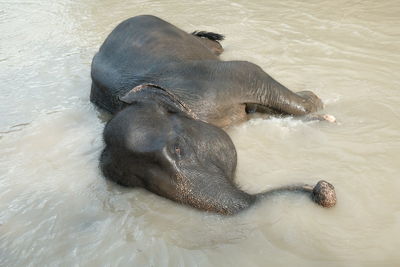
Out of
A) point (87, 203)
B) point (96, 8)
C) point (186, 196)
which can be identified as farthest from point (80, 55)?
point (186, 196)

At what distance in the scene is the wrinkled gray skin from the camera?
3.25 m

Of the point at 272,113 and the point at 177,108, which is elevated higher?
the point at 177,108

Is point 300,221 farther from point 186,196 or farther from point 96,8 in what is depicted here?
point 96,8

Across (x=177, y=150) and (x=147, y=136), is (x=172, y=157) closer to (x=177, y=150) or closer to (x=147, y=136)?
(x=177, y=150)

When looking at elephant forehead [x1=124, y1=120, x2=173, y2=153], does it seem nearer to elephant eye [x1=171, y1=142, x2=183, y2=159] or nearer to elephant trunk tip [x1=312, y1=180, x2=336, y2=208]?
elephant eye [x1=171, y1=142, x2=183, y2=159]

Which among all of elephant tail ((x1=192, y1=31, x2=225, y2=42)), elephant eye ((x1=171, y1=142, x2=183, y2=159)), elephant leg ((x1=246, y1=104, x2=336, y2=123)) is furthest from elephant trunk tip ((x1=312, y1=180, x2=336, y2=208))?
elephant tail ((x1=192, y1=31, x2=225, y2=42))

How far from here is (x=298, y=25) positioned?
762 cm

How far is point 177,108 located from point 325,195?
4.68 ft

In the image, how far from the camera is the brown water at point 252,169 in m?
3.04

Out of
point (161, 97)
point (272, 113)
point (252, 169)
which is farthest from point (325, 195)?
point (272, 113)

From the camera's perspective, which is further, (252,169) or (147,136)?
(252,169)

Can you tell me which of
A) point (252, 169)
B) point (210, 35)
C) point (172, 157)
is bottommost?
point (252, 169)

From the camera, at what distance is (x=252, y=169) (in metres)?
3.90

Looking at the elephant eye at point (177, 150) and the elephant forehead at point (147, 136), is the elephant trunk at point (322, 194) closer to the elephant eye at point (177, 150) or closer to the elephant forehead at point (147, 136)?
the elephant eye at point (177, 150)
